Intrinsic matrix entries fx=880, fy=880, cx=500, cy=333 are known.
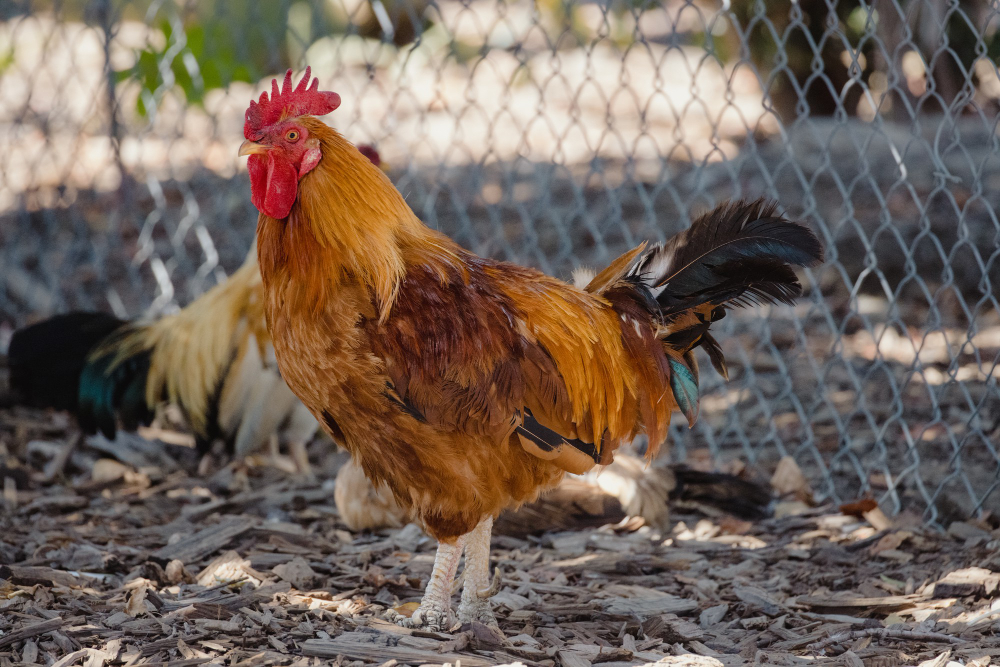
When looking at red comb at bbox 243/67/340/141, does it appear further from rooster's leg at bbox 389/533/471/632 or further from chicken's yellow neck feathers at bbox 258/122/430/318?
rooster's leg at bbox 389/533/471/632

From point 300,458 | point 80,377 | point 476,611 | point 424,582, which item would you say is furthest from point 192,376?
point 476,611

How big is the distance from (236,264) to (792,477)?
14.4ft

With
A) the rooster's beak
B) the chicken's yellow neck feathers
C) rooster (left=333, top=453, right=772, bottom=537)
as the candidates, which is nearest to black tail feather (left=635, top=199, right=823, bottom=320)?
the chicken's yellow neck feathers

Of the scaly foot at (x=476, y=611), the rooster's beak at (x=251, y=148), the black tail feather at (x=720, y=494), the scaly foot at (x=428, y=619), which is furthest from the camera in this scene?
the black tail feather at (x=720, y=494)

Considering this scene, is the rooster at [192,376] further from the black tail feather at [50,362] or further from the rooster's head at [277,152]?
the rooster's head at [277,152]

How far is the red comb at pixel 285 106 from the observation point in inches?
102

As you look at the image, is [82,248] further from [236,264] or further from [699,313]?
[699,313]

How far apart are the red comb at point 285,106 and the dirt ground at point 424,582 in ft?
4.78

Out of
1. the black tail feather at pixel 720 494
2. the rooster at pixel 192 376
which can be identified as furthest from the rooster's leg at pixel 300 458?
the black tail feather at pixel 720 494

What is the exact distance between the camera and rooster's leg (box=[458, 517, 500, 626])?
2.82 m

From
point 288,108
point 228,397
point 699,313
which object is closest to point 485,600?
point 699,313

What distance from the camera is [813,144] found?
6.57 metres

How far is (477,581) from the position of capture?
285cm

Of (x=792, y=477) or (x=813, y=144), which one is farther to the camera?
(x=813, y=144)
